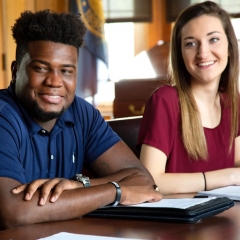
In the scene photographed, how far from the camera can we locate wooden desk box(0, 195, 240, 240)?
1296mm

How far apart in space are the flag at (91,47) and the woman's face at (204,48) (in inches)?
127

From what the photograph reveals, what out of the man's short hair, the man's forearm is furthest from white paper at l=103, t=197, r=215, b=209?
the man's short hair

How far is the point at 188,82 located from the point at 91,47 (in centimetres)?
329

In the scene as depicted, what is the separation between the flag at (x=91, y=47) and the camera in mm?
5617

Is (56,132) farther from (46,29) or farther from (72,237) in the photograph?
(72,237)

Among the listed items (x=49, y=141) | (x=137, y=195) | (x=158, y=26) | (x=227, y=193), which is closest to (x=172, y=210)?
(x=137, y=195)

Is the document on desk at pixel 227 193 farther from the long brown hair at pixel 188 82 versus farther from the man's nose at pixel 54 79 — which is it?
the man's nose at pixel 54 79

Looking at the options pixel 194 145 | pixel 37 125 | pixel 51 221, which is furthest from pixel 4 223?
pixel 194 145

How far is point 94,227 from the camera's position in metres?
1.40

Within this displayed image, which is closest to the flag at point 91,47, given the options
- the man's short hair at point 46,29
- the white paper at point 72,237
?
the man's short hair at point 46,29

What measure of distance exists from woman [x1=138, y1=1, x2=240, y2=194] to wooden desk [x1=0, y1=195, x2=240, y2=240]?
79 centimetres

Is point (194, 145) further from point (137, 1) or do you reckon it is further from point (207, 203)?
point (137, 1)

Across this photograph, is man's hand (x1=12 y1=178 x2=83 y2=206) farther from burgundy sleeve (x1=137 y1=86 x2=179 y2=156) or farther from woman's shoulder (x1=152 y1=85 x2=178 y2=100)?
woman's shoulder (x1=152 y1=85 x2=178 y2=100)

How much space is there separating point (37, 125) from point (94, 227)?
572 millimetres
